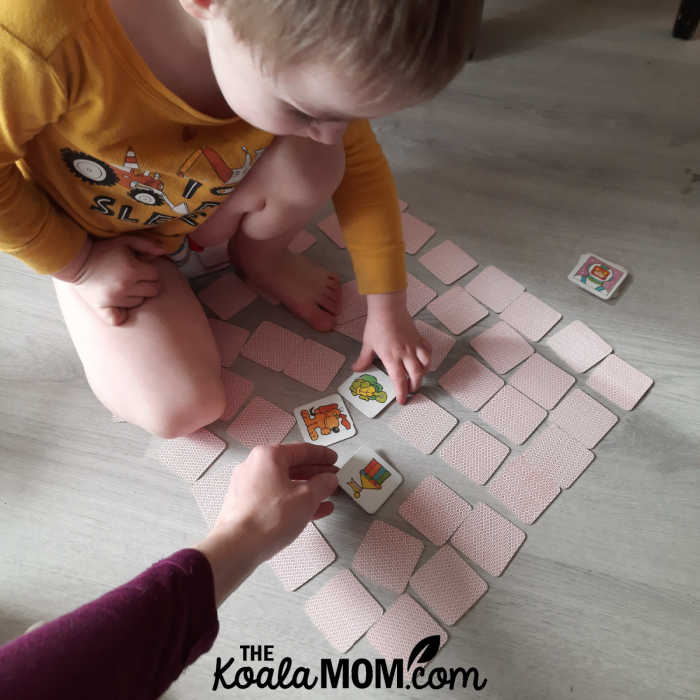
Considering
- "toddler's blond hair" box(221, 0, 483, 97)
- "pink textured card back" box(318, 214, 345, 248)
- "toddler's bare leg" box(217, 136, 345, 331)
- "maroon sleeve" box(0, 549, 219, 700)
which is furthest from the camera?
"pink textured card back" box(318, 214, 345, 248)

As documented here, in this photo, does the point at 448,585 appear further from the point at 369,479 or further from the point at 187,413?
the point at 187,413

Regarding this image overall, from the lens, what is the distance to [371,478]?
93 centimetres

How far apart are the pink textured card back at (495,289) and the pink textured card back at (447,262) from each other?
Answer: 0.09 feet

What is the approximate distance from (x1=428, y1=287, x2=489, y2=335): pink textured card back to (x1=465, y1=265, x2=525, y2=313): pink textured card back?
15 mm

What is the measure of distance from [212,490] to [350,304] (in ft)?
1.26

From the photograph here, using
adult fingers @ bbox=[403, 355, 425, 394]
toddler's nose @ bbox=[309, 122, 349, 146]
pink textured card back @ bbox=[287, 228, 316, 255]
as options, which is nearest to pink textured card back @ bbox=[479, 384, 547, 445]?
adult fingers @ bbox=[403, 355, 425, 394]

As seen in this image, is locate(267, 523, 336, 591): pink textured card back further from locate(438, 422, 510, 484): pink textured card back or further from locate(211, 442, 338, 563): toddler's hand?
locate(438, 422, 510, 484): pink textured card back

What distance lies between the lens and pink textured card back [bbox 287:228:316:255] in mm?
1115

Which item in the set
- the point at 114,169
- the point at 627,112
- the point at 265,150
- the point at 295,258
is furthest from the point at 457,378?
the point at 627,112

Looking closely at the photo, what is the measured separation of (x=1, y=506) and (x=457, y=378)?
2.40 feet

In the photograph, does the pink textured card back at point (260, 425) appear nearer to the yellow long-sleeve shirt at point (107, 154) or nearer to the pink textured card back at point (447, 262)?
the yellow long-sleeve shirt at point (107, 154)

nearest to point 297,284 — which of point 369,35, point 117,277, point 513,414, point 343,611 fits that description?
point 117,277

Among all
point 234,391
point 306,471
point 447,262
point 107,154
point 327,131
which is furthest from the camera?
point 447,262

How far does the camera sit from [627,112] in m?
1.26
